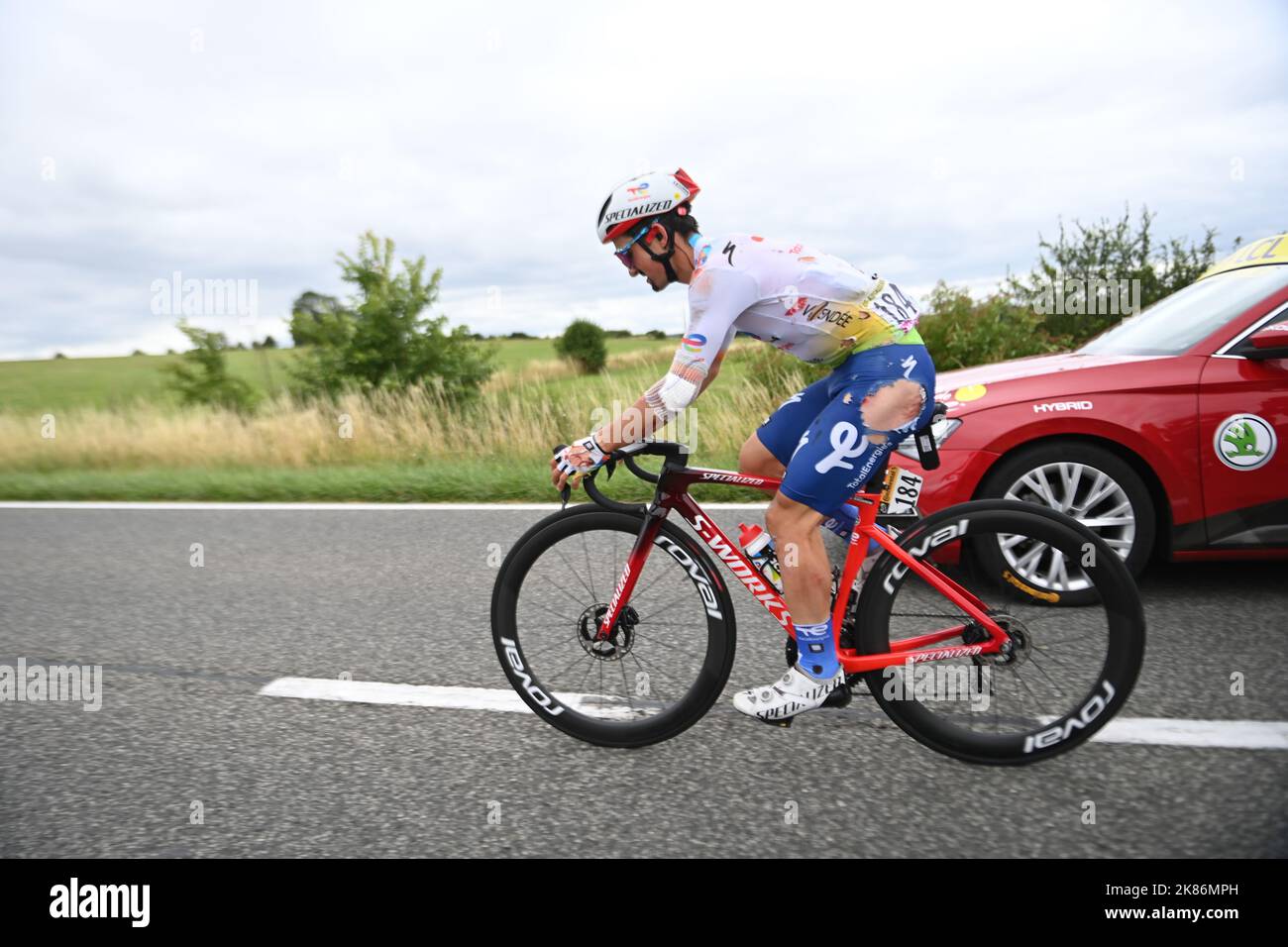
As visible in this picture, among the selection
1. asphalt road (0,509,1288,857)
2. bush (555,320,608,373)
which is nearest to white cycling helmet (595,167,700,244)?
asphalt road (0,509,1288,857)

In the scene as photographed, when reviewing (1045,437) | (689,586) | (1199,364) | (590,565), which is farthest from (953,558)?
(1199,364)

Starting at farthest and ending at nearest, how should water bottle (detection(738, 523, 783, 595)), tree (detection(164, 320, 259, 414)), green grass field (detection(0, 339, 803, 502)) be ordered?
tree (detection(164, 320, 259, 414)) < green grass field (detection(0, 339, 803, 502)) < water bottle (detection(738, 523, 783, 595))

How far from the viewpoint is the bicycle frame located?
2777mm

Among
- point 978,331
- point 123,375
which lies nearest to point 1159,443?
point 978,331

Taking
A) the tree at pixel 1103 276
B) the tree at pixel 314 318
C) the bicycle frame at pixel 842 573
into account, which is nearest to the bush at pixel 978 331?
the tree at pixel 1103 276

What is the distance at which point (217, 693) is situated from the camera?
12.0ft

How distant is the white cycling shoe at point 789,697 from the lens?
2.86 metres

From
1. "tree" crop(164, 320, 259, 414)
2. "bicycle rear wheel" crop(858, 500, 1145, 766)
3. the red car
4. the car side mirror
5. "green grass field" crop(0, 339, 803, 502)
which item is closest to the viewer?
"bicycle rear wheel" crop(858, 500, 1145, 766)

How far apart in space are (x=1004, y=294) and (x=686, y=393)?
453 inches

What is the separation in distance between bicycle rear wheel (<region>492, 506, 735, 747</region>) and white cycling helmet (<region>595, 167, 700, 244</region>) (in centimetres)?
96

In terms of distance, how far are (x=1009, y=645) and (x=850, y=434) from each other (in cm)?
87

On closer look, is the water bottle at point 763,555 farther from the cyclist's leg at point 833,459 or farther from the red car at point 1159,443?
the red car at point 1159,443

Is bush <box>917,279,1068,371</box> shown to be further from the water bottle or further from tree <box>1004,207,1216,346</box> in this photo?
the water bottle

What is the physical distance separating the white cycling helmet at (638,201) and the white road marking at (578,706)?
5.65ft
